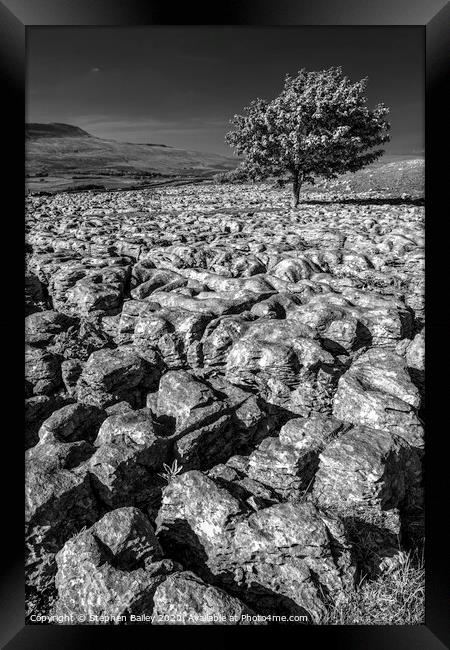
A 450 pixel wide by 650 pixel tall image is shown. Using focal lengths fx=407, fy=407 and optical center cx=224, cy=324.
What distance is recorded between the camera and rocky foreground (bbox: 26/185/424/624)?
2.37m

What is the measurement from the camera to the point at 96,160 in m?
4.02

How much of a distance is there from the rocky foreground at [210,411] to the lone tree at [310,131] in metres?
0.80

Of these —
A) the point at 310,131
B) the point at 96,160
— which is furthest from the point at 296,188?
the point at 96,160

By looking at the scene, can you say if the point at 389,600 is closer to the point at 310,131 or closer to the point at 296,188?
the point at 296,188

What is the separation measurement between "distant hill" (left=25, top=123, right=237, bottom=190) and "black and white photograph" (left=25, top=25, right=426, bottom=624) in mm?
23

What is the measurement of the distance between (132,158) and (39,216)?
108cm

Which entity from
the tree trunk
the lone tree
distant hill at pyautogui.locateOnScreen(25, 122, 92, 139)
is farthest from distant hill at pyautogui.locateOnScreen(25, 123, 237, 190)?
the tree trunk

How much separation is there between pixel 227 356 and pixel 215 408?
0.71 meters

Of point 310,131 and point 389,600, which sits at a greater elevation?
point 310,131

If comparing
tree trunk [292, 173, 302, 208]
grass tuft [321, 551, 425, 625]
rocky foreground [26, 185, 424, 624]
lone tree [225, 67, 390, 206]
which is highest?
lone tree [225, 67, 390, 206]

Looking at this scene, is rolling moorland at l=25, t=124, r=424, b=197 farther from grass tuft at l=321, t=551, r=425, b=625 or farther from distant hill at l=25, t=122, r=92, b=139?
grass tuft at l=321, t=551, r=425, b=625

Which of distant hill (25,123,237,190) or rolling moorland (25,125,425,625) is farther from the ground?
distant hill (25,123,237,190)
